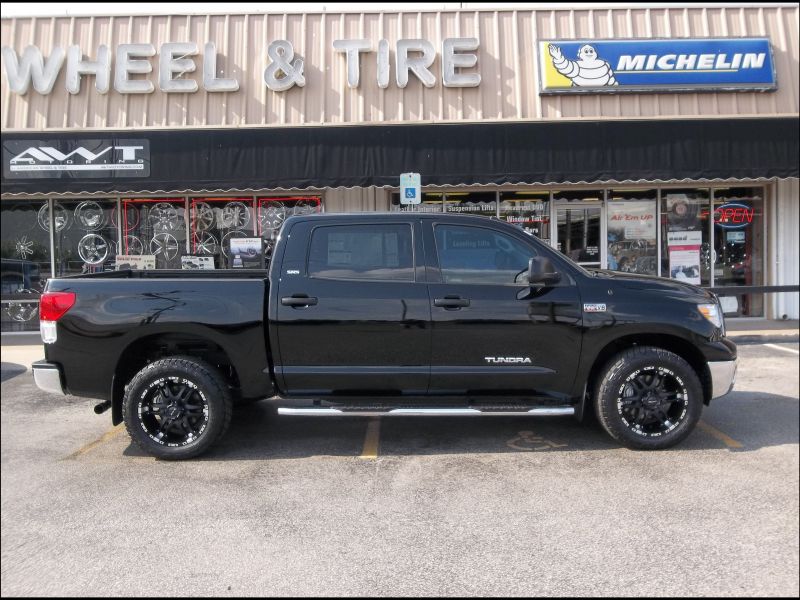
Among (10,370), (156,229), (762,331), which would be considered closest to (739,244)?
(762,331)

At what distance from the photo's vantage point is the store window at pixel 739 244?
1207cm

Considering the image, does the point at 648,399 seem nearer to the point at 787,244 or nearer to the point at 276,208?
the point at 276,208

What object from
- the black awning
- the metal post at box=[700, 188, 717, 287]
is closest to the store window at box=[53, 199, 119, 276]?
the black awning

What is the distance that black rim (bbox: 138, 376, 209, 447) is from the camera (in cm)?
483

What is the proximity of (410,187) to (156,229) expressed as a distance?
18.5 feet

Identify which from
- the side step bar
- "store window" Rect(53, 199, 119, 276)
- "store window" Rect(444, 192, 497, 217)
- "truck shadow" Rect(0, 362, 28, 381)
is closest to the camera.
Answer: the side step bar

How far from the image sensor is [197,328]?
4.84m

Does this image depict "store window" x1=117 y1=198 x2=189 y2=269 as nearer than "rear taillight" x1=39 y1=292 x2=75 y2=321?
No

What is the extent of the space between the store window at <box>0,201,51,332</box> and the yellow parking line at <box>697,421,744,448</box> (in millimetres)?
11490

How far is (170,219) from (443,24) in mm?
6243

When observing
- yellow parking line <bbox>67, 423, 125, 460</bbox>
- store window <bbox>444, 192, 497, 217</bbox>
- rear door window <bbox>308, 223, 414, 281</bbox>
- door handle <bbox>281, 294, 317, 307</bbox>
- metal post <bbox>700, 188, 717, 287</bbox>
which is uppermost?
store window <bbox>444, 192, 497, 217</bbox>

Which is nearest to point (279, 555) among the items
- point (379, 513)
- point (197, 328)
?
point (379, 513)

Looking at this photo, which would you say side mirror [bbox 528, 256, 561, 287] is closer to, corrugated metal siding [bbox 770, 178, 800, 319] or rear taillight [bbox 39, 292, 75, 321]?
rear taillight [bbox 39, 292, 75, 321]

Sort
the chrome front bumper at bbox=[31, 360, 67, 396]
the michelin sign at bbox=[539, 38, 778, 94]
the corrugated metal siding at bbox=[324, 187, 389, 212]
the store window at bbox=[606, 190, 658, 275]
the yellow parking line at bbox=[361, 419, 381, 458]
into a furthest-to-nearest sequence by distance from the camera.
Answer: the store window at bbox=[606, 190, 658, 275]
the corrugated metal siding at bbox=[324, 187, 389, 212]
the michelin sign at bbox=[539, 38, 778, 94]
the yellow parking line at bbox=[361, 419, 381, 458]
the chrome front bumper at bbox=[31, 360, 67, 396]
